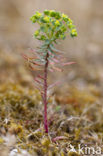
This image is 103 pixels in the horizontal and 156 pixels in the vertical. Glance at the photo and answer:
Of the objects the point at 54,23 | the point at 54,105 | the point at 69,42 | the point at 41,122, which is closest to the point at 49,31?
the point at 54,23

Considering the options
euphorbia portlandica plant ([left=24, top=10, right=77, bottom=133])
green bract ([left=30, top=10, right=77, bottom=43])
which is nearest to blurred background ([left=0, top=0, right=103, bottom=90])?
euphorbia portlandica plant ([left=24, top=10, right=77, bottom=133])

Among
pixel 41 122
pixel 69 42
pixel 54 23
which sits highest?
pixel 54 23

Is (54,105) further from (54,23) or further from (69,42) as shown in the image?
(69,42)

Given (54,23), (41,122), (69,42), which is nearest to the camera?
(54,23)

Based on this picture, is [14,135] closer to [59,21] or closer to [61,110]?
[61,110]

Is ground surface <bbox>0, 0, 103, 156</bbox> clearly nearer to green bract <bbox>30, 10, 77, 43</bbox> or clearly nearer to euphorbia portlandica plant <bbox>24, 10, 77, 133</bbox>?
euphorbia portlandica plant <bbox>24, 10, 77, 133</bbox>

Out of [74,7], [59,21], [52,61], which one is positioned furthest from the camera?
[74,7]

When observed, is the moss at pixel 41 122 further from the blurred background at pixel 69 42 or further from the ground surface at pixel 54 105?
the blurred background at pixel 69 42

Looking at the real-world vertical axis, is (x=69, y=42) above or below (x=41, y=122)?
above

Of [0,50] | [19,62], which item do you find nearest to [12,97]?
[19,62]
